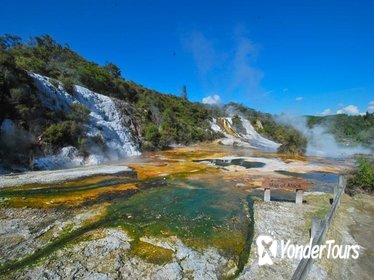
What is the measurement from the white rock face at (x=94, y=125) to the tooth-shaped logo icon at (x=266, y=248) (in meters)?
16.4

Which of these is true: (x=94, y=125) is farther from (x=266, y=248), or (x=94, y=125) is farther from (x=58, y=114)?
(x=266, y=248)

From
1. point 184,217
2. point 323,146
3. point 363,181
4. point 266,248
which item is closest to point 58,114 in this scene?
point 184,217

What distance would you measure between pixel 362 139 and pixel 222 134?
28.3m

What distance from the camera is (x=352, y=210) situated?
10992 mm

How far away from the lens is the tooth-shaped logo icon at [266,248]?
22.7ft

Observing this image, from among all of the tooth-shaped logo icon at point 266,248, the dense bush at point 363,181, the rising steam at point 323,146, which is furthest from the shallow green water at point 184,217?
the rising steam at point 323,146

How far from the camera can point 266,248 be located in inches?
297

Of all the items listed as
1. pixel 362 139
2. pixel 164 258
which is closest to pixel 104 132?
pixel 164 258

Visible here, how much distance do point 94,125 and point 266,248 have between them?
77.3 feet

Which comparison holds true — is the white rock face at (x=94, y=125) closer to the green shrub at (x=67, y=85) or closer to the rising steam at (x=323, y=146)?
the green shrub at (x=67, y=85)

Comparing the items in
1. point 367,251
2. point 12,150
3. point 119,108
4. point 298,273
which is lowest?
point 367,251

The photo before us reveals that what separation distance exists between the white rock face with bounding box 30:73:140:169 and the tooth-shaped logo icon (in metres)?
16.4

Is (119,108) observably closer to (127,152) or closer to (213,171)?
(127,152)

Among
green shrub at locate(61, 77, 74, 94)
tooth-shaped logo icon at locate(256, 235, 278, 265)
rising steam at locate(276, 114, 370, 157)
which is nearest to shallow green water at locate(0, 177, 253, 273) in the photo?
tooth-shaped logo icon at locate(256, 235, 278, 265)
